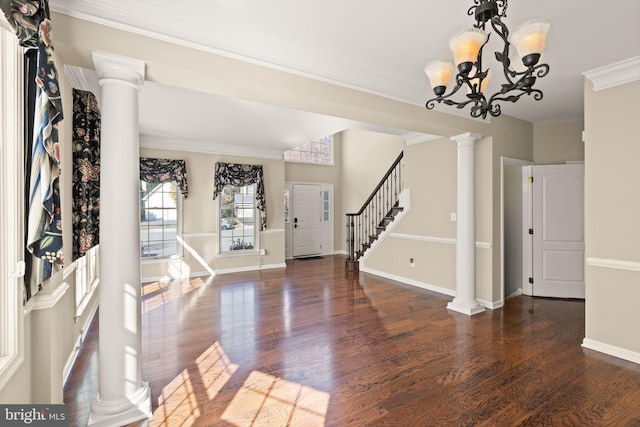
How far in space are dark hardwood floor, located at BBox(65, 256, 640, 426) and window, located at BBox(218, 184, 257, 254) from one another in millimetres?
2238

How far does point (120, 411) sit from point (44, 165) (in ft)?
5.19

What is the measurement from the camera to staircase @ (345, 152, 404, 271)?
632 centimetres

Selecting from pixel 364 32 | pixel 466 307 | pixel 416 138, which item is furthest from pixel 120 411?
pixel 416 138

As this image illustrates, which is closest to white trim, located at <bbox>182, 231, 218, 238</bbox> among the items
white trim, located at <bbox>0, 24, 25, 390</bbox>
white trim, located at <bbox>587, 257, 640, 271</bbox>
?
white trim, located at <bbox>0, 24, 25, 390</bbox>

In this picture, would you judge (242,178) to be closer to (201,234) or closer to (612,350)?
(201,234)

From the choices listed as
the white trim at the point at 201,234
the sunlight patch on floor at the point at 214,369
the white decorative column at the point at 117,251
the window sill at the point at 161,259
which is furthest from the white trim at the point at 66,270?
the white trim at the point at 201,234

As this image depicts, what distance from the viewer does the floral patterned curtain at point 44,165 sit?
1488 mm

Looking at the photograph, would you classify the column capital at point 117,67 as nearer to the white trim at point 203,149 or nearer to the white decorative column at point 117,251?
the white decorative column at point 117,251

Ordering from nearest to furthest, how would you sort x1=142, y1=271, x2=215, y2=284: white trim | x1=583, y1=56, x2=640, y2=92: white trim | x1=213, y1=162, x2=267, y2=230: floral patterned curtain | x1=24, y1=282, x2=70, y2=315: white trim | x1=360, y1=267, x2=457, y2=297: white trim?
x1=24, y1=282, x2=70, y2=315: white trim → x1=583, y1=56, x2=640, y2=92: white trim → x1=360, y1=267, x2=457, y2=297: white trim → x1=142, y1=271, x2=215, y2=284: white trim → x1=213, y1=162, x2=267, y2=230: floral patterned curtain

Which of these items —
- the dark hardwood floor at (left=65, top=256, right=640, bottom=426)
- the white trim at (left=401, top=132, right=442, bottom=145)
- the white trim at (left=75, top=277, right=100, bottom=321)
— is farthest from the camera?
the white trim at (left=401, top=132, right=442, bottom=145)

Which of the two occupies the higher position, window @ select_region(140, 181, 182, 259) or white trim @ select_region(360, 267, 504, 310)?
window @ select_region(140, 181, 182, 259)

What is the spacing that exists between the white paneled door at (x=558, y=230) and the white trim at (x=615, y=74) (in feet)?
6.14

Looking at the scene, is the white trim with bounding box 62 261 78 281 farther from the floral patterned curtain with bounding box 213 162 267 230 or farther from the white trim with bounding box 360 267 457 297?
the white trim with bounding box 360 267 457 297

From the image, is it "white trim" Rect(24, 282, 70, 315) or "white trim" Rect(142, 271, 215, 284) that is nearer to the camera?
"white trim" Rect(24, 282, 70, 315)
